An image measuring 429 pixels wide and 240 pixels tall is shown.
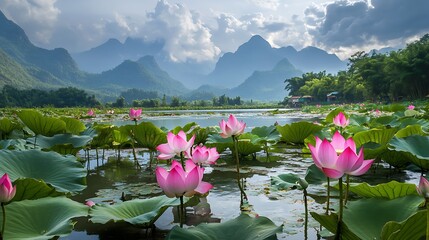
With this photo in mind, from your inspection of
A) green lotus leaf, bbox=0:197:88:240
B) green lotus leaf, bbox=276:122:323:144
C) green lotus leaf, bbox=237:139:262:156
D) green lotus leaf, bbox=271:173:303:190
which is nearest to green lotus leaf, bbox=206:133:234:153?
green lotus leaf, bbox=237:139:262:156

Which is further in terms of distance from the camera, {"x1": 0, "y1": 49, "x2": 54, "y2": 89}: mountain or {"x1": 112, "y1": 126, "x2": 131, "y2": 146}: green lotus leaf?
{"x1": 0, "y1": 49, "x2": 54, "y2": 89}: mountain

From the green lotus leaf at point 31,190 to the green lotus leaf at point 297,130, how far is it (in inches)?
124

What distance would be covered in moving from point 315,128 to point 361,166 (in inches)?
125

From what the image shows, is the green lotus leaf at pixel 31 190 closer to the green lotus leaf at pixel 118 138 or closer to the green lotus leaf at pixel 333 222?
the green lotus leaf at pixel 333 222

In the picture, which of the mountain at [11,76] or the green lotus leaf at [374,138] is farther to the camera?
the mountain at [11,76]

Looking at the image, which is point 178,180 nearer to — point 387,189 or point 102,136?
point 387,189

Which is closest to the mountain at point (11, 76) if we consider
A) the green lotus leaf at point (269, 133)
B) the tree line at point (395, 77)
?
the tree line at point (395, 77)

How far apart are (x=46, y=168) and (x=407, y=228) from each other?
6.67ft

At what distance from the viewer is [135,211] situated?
1.80m

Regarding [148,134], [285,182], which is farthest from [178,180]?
[148,134]

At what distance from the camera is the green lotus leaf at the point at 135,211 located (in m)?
1.58

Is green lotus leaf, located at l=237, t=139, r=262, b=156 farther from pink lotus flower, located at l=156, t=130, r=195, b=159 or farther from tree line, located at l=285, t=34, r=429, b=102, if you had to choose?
tree line, located at l=285, t=34, r=429, b=102

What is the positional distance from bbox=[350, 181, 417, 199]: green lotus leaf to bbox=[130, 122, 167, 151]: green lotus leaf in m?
2.45

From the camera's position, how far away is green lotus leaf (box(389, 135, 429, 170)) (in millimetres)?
2675
